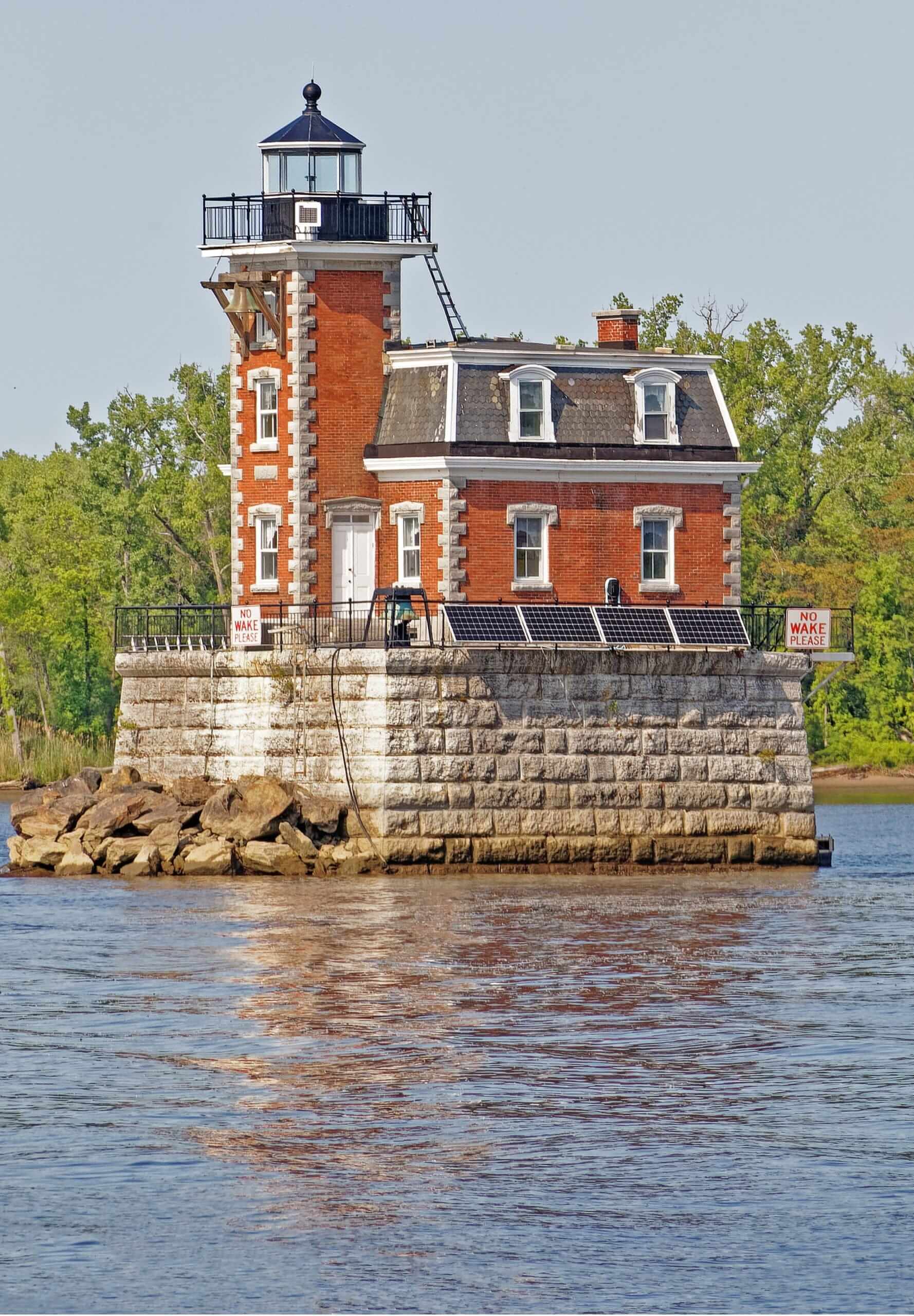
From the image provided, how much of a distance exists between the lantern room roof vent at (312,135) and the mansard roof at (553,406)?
4689 millimetres

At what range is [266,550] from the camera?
156 feet

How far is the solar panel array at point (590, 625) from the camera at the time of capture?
4238 cm

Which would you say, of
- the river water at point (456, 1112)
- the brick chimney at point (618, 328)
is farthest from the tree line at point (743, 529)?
the river water at point (456, 1112)

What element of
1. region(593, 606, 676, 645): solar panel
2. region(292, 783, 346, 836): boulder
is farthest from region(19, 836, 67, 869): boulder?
region(593, 606, 676, 645): solar panel

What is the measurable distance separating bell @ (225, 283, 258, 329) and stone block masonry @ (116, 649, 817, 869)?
7438mm

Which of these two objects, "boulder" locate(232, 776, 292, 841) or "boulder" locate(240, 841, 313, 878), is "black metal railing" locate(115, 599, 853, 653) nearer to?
"boulder" locate(232, 776, 292, 841)

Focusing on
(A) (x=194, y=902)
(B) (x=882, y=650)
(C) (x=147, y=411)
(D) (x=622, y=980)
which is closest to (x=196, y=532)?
(C) (x=147, y=411)

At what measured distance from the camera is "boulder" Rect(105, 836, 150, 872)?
139 feet

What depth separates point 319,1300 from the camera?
16125 millimetres

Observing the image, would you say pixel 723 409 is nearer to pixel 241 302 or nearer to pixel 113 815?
pixel 241 302

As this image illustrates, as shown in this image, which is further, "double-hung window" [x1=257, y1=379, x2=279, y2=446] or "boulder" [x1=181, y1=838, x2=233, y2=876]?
"double-hung window" [x1=257, y1=379, x2=279, y2=446]

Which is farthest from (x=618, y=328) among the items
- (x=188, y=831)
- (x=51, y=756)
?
(x=51, y=756)

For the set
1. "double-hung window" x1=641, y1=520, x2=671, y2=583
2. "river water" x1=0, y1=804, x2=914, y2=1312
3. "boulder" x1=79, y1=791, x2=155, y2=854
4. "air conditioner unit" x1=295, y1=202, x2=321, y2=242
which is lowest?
"river water" x1=0, y1=804, x2=914, y2=1312

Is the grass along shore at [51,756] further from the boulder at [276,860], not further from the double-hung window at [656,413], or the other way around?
the boulder at [276,860]
